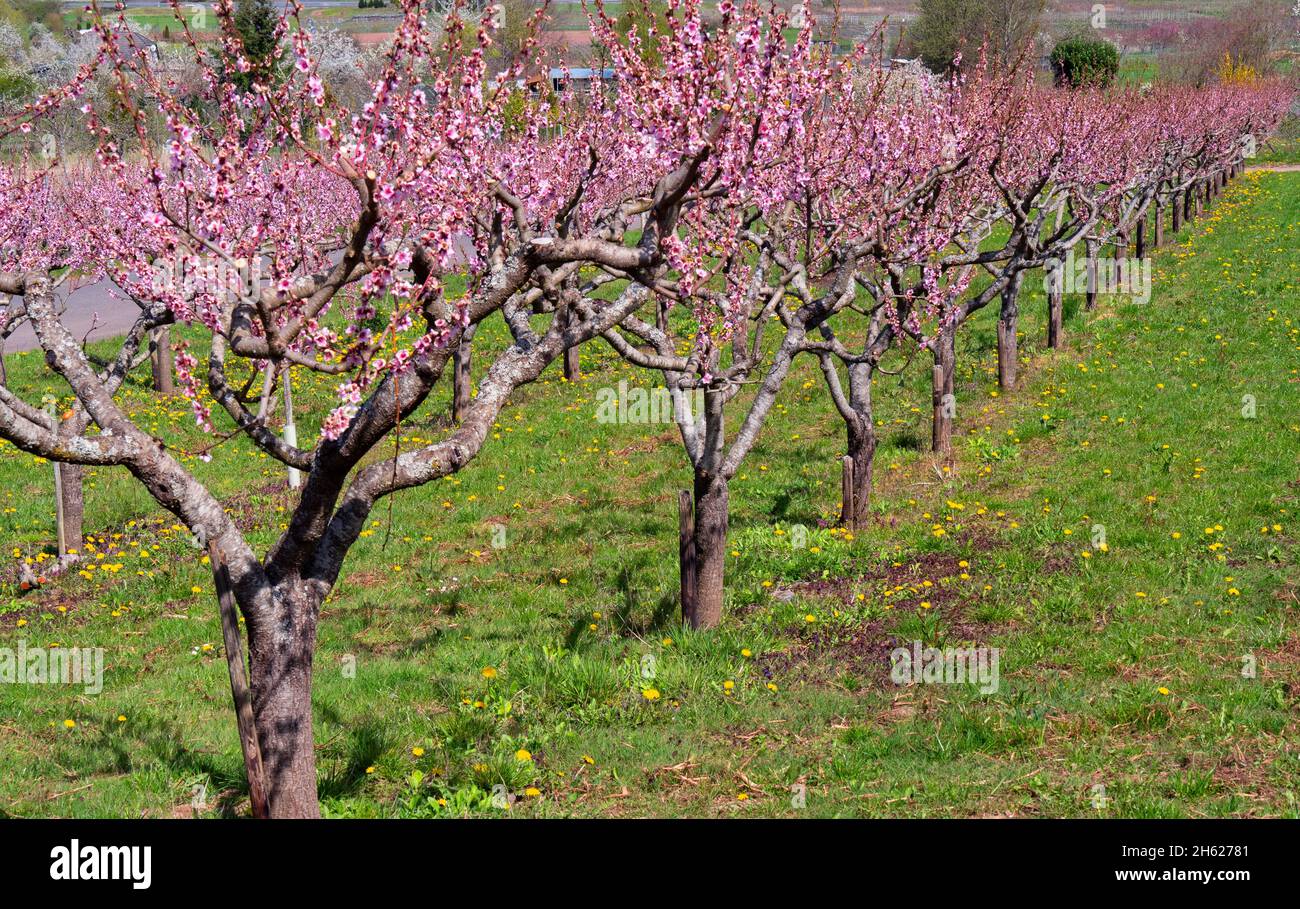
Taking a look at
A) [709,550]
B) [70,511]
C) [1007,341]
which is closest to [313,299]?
[709,550]

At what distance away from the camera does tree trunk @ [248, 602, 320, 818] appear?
6809 millimetres

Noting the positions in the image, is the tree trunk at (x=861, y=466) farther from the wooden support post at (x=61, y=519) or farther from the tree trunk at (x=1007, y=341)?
the wooden support post at (x=61, y=519)

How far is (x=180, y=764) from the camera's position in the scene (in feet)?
26.9

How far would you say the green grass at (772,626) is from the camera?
7.66 metres

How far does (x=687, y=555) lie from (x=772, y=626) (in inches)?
47.0

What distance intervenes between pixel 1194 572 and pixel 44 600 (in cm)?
1231

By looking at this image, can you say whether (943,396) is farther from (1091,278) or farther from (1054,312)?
(1091,278)

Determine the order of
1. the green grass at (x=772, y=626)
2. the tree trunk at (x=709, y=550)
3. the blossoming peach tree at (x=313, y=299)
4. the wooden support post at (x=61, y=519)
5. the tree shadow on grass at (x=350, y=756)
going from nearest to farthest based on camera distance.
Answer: the blossoming peach tree at (x=313, y=299) → the green grass at (x=772, y=626) → the tree shadow on grass at (x=350, y=756) → the tree trunk at (x=709, y=550) → the wooden support post at (x=61, y=519)

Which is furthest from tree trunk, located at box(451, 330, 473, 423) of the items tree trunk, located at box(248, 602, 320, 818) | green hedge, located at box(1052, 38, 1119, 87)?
green hedge, located at box(1052, 38, 1119, 87)

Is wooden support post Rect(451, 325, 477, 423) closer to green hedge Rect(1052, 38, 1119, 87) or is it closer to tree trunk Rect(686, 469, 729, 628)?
tree trunk Rect(686, 469, 729, 628)

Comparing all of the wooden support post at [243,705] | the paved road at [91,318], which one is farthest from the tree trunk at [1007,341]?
the paved road at [91,318]

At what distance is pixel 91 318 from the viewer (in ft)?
98.4

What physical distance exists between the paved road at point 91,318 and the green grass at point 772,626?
10.6m

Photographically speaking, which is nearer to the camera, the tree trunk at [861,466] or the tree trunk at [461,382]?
the tree trunk at [861,466]
